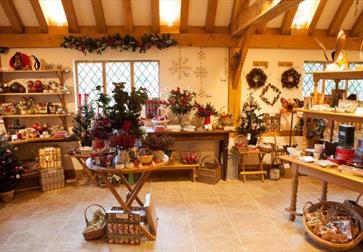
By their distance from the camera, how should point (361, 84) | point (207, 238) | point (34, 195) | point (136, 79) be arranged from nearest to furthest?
point (207, 238)
point (34, 195)
point (136, 79)
point (361, 84)

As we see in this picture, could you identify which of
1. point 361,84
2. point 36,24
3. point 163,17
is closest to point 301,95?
point 361,84

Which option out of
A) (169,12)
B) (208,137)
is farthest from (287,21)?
(208,137)

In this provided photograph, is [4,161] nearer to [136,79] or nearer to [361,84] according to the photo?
[136,79]

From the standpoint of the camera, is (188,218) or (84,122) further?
(84,122)

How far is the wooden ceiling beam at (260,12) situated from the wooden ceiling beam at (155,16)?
1.32 meters

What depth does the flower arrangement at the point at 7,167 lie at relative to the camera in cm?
375

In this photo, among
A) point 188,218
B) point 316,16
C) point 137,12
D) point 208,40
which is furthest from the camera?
point 208,40

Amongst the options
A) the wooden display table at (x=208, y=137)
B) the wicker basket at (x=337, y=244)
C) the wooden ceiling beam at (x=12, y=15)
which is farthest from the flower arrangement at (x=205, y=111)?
the wooden ceiling beam at (x=12, y=15)

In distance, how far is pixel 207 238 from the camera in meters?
2.92

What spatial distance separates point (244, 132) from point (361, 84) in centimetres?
265

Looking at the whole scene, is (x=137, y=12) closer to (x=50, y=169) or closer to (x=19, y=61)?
(x=19, y=61)

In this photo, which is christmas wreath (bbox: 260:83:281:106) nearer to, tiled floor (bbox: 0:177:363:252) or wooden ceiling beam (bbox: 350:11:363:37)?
tiled floor (bbox: 0:177:363:252)

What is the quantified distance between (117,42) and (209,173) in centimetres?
276

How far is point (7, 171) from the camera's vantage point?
3.82 metres
